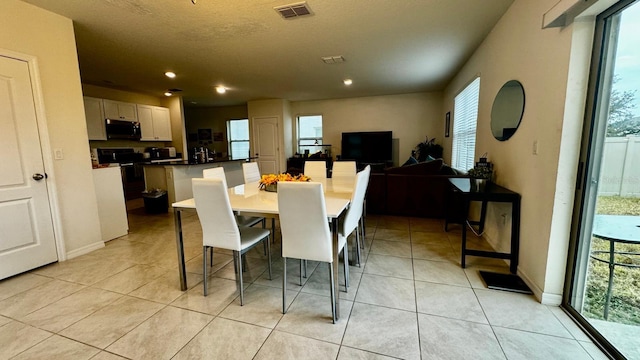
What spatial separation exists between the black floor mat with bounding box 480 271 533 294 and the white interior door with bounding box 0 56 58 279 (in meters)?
4.21

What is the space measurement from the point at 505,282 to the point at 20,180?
4439 mm

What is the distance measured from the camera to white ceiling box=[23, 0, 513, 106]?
2.38 meters

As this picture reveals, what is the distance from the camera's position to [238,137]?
27.7 ft

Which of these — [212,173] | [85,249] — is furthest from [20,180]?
[212,173]

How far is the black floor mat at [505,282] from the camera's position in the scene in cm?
198

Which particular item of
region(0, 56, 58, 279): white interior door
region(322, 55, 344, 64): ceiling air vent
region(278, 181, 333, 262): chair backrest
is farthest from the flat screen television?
region(0, 56, 58, 279): white interior door

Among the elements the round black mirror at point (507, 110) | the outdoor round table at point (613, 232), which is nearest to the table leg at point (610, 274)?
the outdoor round table at point (613, 232)

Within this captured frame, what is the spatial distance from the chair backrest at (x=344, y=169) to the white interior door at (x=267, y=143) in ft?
13.3

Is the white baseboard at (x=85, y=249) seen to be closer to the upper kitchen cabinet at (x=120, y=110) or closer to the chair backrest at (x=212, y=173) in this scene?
the chair backrest at (x=212, y=173)

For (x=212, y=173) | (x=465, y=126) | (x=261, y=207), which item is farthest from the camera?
(x=465, y=126)

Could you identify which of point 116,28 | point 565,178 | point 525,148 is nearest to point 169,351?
point 565,178

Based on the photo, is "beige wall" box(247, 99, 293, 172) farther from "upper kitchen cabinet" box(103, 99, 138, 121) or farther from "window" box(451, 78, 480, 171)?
"window" box(451, 78, 480, 171)

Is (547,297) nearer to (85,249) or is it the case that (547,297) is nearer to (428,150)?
(85,249)

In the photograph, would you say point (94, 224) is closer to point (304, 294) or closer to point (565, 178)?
point (304, 294)
